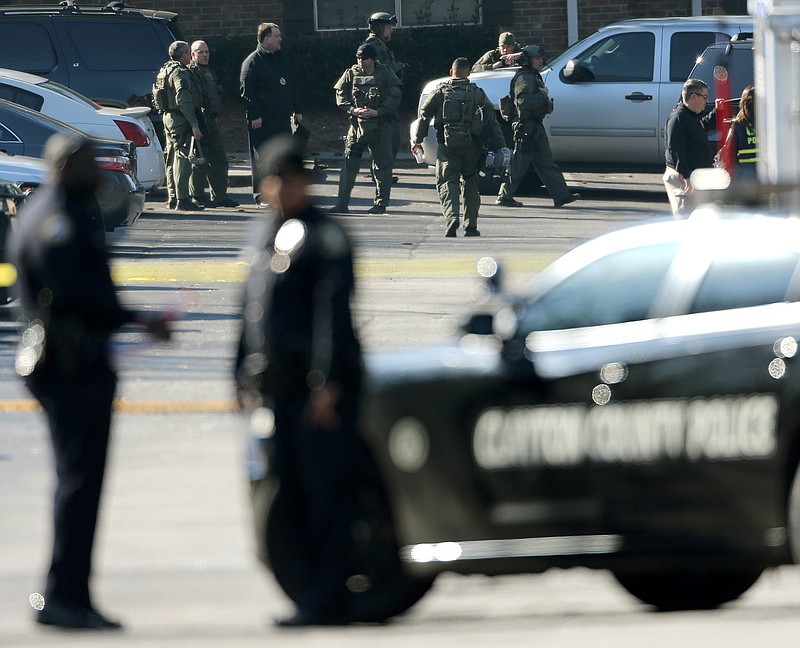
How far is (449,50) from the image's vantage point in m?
27.1

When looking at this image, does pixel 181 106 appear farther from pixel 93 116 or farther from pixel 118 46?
pixel 118 46

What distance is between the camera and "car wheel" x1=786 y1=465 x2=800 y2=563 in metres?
5.49

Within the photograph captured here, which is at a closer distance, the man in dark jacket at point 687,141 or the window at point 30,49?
the man in dark jacket at point 687,141

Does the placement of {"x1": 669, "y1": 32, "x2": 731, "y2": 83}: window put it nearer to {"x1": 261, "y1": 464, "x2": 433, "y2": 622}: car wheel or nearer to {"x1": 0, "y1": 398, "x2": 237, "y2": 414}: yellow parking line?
{"x1": 0, "y1": 398, "x2": 237, "y2": 414}: yellow parking line

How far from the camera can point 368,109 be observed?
17703mm

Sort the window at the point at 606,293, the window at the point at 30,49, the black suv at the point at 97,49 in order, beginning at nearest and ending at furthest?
1. the window at the point at 606,293
2. the black suv at the point at 97,49
3. the window at the point at 30,49

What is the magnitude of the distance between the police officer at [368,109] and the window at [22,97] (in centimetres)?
323

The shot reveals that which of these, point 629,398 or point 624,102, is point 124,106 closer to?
point 624,102

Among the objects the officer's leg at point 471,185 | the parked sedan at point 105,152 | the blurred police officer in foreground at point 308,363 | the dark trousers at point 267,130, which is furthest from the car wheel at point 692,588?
the dark trousers at point 267,130

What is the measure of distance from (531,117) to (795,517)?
508 inches

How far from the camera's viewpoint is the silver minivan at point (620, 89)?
19172mm

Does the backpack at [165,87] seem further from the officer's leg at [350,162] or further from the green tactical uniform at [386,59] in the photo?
the green tactical uniform at [386,59]

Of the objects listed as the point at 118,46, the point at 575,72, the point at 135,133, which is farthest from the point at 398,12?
Answer: the point at 135,133

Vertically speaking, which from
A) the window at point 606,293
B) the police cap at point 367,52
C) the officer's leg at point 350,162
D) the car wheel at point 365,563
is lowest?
the car wheel at point 365,563
